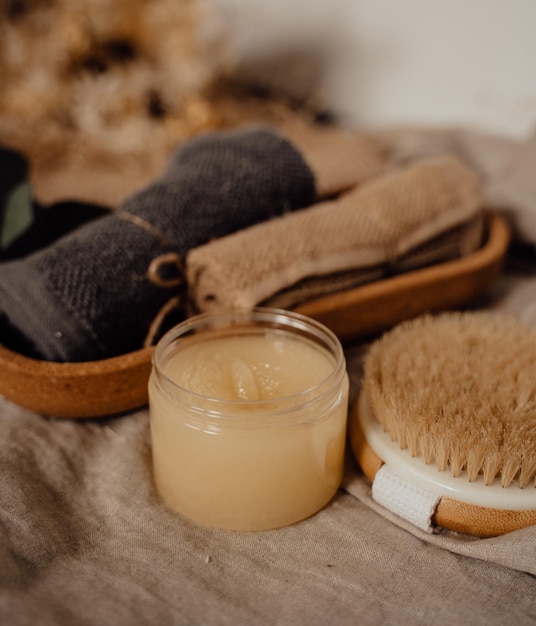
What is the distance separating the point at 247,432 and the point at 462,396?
0.50ft

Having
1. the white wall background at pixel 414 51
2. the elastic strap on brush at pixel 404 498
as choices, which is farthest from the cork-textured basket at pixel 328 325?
the white wall background at pixel 414 51

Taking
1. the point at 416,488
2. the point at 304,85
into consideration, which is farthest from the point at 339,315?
the point at 304,85

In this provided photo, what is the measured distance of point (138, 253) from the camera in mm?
551

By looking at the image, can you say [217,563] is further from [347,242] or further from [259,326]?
[347,242]

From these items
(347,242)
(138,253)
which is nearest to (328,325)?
(347,242)

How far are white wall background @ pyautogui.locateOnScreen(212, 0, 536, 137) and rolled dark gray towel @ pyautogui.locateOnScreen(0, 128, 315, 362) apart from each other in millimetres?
430

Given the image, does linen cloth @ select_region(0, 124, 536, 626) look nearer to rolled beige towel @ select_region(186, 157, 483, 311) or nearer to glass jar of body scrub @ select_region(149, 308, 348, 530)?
glass jar of body scrub @ select_region(149, 308, 348, 530)

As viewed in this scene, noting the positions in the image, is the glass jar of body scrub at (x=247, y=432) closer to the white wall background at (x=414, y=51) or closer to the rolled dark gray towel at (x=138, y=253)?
the rolled dark gray towel at (x=138, y=253)

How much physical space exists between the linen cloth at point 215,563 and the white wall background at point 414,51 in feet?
2.19

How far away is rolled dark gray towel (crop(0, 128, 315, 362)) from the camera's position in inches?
20.4

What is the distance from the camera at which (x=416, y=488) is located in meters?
0.44

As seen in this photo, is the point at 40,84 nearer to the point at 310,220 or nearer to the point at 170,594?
the point at 310,220

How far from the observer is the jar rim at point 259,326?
423 mm

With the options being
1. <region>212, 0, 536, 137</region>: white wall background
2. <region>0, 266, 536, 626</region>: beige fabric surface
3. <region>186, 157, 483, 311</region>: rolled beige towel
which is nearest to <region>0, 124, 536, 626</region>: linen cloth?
<region>0, 266, 536, 626</region>: beige fabric surface
